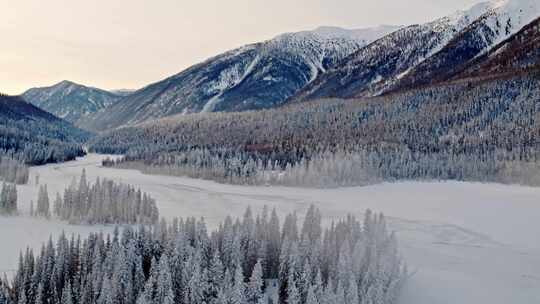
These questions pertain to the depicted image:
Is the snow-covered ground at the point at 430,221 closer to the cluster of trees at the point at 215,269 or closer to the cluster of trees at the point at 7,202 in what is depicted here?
the cluster of trees at the point at 7,202

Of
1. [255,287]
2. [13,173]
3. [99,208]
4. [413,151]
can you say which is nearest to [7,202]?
[99,208]

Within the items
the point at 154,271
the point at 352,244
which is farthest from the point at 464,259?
the point at 154,271

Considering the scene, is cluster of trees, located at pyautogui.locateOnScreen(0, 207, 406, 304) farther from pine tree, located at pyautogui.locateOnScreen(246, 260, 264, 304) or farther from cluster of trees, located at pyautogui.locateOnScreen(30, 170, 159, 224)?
cluster of trees, located at pyautogui.locateOnScreen(30, 170, 159, 224)

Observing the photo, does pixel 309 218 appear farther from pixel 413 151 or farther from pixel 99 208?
pixel 413 151

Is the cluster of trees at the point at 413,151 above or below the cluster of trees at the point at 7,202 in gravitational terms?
above

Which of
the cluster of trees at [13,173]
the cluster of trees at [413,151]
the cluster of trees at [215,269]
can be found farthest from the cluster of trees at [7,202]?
the cluster of trees at [413,151]

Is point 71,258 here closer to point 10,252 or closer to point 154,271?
point 154,271

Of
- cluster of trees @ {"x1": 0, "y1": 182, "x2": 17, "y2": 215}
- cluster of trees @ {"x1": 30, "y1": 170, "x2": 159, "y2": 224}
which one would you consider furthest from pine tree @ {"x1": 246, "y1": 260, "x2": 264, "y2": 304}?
cluster of trees @ {"x1": 0, "y1": 182, "x2": 17, "y2": 215}
